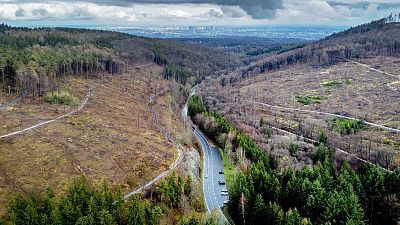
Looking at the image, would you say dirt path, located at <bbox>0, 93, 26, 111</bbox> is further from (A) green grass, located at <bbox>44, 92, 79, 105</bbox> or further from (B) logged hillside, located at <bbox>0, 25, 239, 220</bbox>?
(A) green grass, located at <bbox>44, 92, 79, 105</bbox>

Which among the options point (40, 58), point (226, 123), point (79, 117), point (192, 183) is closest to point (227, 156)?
point (226, 123)

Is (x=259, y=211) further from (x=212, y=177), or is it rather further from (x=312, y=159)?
(x=312, y=159)

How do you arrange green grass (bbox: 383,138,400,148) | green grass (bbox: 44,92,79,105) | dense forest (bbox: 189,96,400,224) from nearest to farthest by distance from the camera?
dense forest (bbox: 189,96,400,224)
green grass (bbox: 383,138,400,148)
green grass (bbox: 44,92,79,105)

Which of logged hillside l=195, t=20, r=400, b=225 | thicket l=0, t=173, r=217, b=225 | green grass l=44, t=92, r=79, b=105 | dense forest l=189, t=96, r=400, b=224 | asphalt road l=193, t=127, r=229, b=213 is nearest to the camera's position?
thicket l=0, t=173, r=217, b=225

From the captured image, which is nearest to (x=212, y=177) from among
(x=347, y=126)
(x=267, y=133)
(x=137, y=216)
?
(x=267, y=133)

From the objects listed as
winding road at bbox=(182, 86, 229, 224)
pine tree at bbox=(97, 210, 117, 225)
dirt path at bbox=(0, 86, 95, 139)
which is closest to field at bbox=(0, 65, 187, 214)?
dirt path at bbox=(0, 86, 95, 139)

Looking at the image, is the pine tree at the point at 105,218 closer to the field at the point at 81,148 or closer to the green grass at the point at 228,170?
the field at the point at 81,148

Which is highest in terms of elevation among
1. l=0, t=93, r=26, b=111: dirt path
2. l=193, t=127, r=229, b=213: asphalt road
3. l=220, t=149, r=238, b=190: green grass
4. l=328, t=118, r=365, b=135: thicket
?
l=0, t=93, r=26, b=111: dirt path

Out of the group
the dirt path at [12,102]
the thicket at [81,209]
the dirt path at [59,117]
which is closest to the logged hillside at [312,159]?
the thicket at [81,209]

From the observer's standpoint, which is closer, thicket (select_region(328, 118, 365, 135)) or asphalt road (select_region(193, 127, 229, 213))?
asphalt road (select_region(193, 127, 229, 213))
